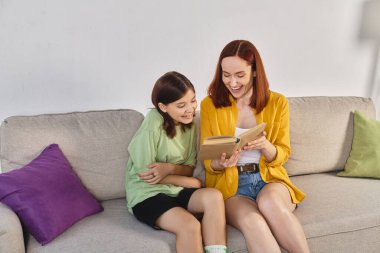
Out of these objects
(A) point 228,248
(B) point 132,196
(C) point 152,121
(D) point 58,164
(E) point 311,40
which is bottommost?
(A) point 228,248

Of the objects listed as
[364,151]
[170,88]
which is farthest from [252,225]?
[364,151]

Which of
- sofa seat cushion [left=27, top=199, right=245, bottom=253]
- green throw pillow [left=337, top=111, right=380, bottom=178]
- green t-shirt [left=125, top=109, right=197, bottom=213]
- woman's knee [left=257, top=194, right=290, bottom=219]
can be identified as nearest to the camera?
sofa seat cushion [left=27, top=199, right=245, bottom=253]

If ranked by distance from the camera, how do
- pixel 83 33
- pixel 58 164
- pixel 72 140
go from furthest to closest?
pixel 83 33 → pixel 72 140 → pixel 58 164

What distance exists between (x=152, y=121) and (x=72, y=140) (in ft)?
1.41

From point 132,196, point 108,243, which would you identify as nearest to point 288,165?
point 132,196

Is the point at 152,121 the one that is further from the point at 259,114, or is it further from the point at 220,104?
the point at 259,114

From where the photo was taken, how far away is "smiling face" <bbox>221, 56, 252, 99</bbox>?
71.0 inches

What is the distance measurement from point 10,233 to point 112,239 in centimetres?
37

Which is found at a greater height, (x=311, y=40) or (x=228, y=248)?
(x=311, y=40)

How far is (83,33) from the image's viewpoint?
213 cm

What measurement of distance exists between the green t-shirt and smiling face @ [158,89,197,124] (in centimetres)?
7

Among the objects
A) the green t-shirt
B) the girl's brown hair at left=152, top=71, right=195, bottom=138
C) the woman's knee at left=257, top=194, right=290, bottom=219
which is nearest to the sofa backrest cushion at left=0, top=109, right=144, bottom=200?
the green t-shirt

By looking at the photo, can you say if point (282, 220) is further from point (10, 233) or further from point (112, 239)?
point (10, 233)

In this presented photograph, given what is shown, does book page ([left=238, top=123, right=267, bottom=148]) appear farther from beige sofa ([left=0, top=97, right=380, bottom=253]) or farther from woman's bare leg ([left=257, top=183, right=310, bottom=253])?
beige sofa ([left=0, top=97, right=380, bottom=253])
